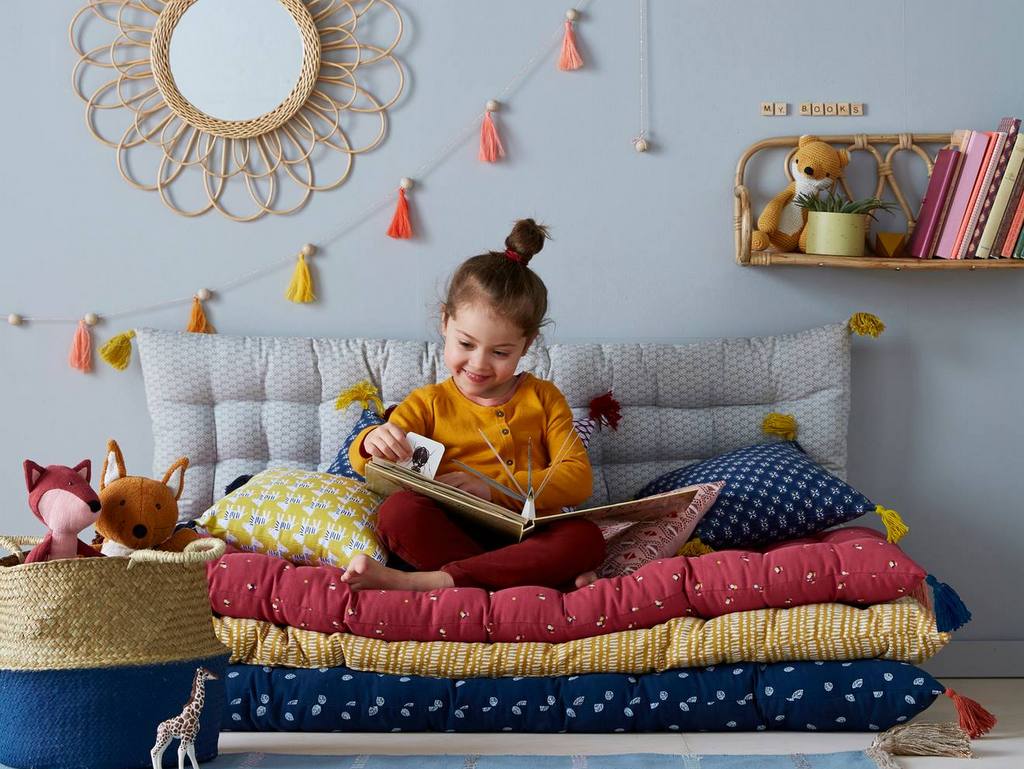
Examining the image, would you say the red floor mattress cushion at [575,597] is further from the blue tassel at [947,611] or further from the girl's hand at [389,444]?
the girl's hand at [389,444]

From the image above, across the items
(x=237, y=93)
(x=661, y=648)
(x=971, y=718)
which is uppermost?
(x=237, y=93)

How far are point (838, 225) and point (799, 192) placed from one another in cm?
A: 14

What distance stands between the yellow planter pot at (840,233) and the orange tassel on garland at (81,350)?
5.48 feet

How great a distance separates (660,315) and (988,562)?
956 millimetres

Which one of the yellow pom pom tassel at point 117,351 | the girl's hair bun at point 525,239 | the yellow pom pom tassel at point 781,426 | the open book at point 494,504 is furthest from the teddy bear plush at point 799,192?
the yellow pom pom tassel at point 117,351

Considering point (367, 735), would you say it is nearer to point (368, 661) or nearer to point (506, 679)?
point (368, 661)

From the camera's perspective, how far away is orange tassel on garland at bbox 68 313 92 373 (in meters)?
2.62

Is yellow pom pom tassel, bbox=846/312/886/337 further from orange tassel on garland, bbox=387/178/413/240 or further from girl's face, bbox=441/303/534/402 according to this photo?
orange tassel on garland, bbox=387/178/413/240

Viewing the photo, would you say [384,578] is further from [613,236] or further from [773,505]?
[613,236]

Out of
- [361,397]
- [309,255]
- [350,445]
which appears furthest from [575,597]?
[309,255]

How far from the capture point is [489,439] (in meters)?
2.20

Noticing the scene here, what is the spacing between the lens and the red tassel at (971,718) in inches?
67.9

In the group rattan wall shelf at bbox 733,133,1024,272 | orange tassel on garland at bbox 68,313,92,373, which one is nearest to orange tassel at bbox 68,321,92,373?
orange tassel on garland at bbox 68,313,92,373

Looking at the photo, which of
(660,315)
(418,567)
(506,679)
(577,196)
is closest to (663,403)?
(660,315)
